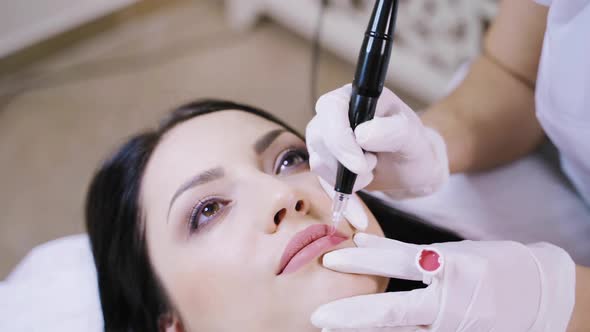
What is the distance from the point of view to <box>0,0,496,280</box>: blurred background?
5.54 ft

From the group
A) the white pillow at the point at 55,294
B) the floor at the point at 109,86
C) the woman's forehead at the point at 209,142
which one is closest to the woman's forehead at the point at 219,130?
the woman's forehead at the point at 209,142

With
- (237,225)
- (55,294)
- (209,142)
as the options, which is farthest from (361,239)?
(55,294)

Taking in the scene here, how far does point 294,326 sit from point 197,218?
21cm

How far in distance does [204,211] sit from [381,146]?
0.28m

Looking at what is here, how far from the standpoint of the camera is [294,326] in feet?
2.34

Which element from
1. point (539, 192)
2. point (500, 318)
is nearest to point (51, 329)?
point (500, 318)

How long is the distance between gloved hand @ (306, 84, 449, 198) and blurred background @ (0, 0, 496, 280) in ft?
2.91

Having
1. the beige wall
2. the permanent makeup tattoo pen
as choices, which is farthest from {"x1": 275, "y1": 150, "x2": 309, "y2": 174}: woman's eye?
the beige wall

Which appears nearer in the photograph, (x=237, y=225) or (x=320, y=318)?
(x=320, y=318)

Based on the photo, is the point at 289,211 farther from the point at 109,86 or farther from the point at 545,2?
the point at 109,86

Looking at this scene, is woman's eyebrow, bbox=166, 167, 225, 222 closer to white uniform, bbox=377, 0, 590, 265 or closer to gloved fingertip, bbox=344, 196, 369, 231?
gloved fingertip, bbox=344, 196, 369, 231

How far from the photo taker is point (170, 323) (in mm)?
844

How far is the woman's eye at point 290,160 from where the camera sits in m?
0.86

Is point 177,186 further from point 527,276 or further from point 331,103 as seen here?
point 527,276
